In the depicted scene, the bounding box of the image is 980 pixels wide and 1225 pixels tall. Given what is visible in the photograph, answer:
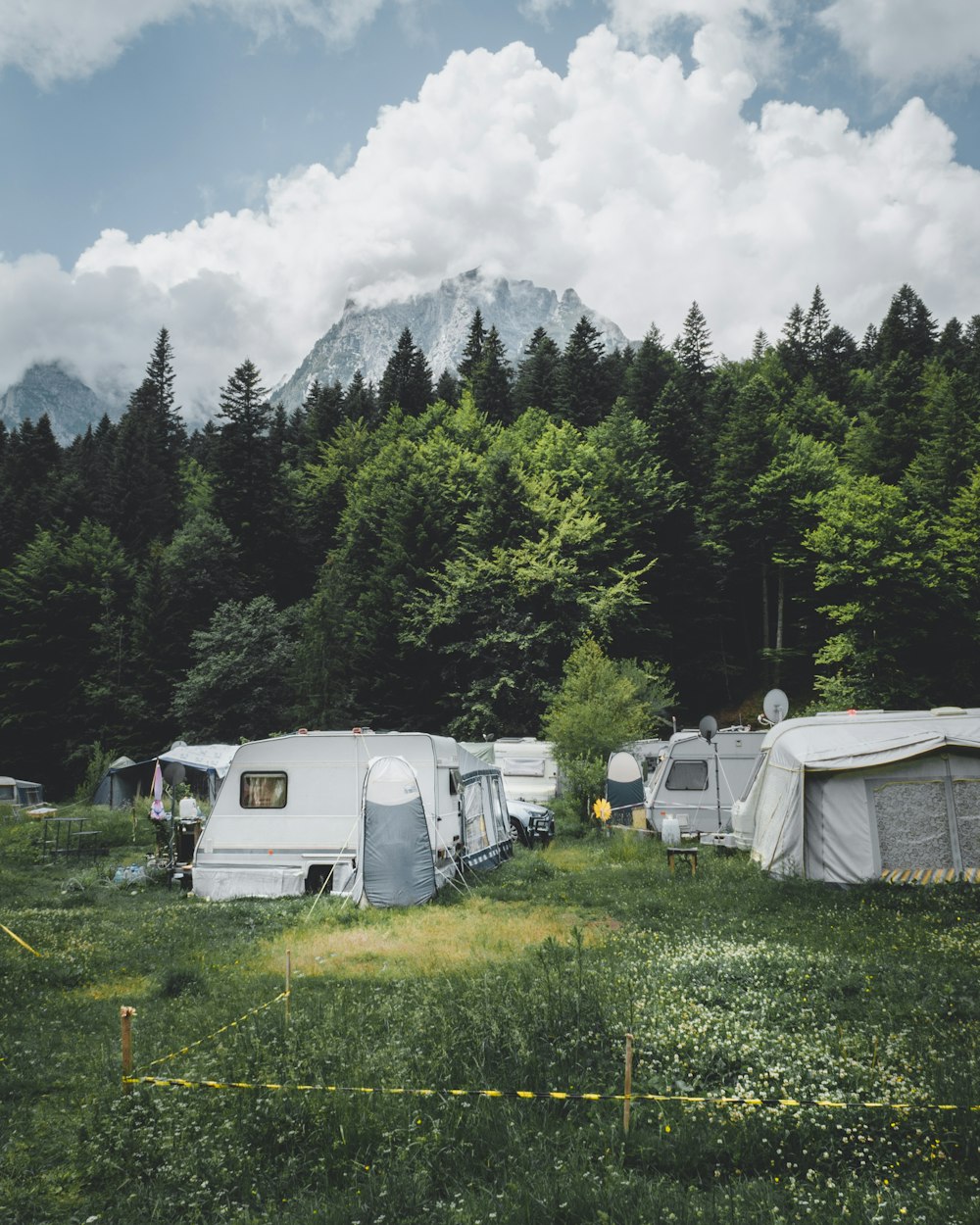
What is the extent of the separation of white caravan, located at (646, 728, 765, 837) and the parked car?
2.90m

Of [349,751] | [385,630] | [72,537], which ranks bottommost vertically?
[349,751]

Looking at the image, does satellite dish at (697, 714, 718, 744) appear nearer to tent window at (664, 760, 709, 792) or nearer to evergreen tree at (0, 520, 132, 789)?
tent window at (664, 760, 709, 792)

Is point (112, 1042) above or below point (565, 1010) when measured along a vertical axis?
below

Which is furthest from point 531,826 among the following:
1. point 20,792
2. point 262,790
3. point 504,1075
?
point 20,792

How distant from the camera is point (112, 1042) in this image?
7.23 metres

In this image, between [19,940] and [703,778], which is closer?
[19,940]

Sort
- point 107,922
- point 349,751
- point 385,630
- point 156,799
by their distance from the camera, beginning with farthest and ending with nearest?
point 385,630 < point 156,799 < point 349,751 < point 107,922

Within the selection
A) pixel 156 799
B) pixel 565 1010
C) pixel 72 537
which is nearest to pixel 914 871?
pixel 565 1010

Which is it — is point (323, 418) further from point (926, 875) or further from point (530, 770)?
point (926, 875)

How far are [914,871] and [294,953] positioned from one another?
9.17 meters

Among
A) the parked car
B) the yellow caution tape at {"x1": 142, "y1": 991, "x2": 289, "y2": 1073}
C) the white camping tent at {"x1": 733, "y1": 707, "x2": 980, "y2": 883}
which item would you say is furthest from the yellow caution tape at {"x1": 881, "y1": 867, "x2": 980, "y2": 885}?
the parked car

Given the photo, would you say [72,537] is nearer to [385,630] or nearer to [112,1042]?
[385,630]

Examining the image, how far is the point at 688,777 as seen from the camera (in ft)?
66.7

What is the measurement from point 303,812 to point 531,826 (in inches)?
335
